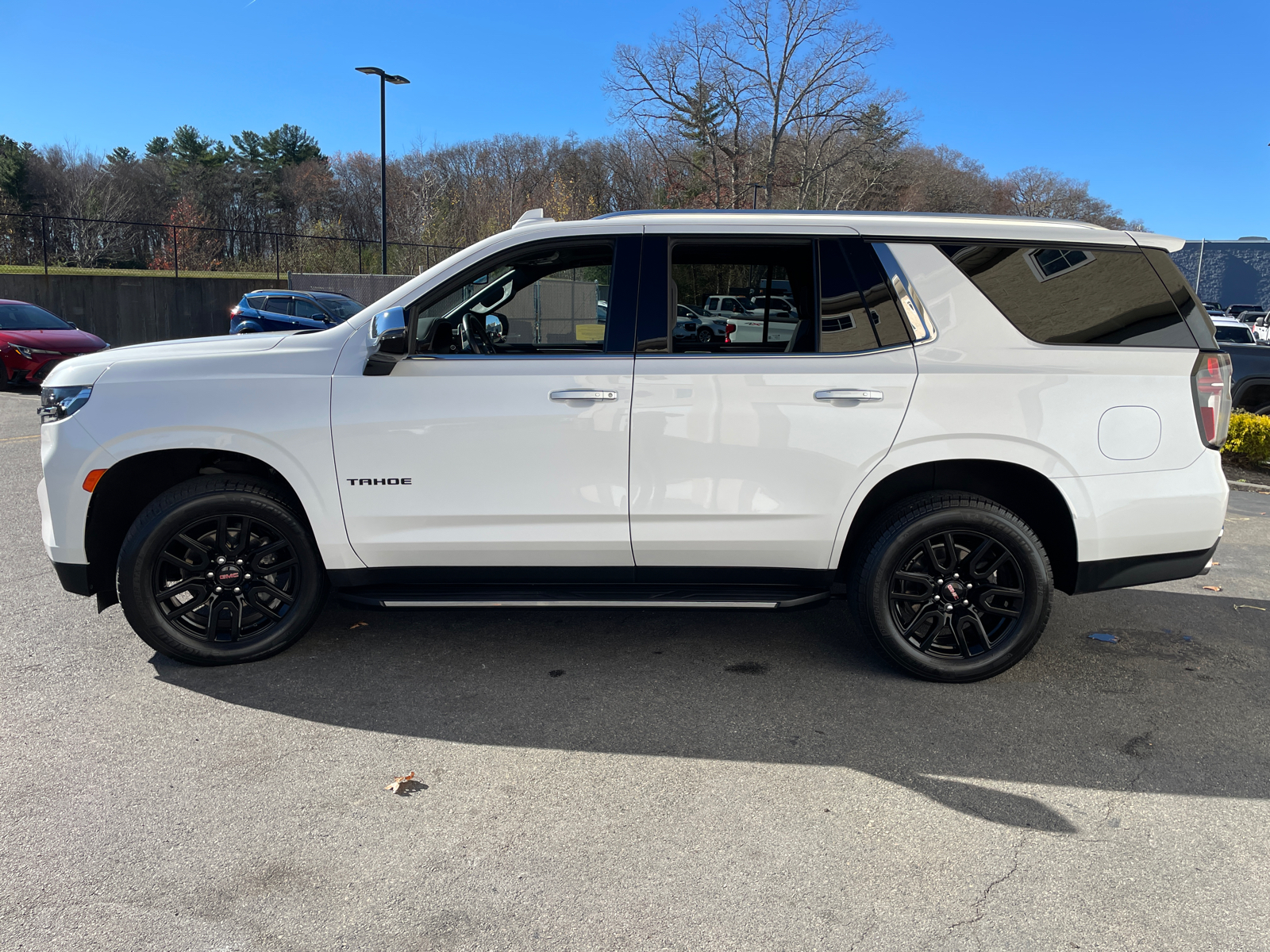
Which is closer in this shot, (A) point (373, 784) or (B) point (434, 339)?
(A) point (373, 784)

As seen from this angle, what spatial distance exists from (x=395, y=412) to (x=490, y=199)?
161ft

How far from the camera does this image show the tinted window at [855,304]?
13.0 feet

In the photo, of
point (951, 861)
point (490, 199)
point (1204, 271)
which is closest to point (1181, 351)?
point (951, 861)

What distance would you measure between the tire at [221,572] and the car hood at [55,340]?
39.5ft

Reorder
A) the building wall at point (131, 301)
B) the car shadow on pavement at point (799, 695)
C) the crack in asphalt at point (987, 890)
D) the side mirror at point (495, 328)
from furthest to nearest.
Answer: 1. the building wall at point (131, 301)
2. the side mirror at point (495, 328)
3. the car shadow on pavement at point (799, 695)
4. the crack in asphalt at point (987, 890)

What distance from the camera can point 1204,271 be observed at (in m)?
71.9

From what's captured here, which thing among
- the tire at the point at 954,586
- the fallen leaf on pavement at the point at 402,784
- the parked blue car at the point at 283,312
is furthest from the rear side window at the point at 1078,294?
the parked blue car at the point at 283,312

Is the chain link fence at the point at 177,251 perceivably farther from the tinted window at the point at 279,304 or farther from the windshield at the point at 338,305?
the windshield at the point at 338,305

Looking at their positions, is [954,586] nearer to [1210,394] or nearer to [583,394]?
[1210,394]

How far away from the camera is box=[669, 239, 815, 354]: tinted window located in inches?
159

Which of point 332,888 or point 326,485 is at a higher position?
point 326,485

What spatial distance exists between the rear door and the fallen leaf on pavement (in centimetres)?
135

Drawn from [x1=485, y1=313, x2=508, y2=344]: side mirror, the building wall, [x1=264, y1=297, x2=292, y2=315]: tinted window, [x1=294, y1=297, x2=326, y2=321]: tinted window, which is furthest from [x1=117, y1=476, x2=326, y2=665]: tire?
the building wall

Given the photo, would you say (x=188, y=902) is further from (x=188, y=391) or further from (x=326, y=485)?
(x=188, y=391)
